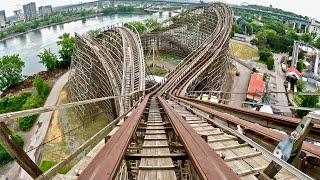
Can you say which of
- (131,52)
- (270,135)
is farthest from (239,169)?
(131,52)

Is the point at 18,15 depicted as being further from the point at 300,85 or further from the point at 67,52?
the point at 300,85

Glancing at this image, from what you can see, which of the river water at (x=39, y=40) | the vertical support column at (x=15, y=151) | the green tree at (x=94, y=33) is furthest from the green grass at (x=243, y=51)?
the vertical support column at (x=15, y=151)

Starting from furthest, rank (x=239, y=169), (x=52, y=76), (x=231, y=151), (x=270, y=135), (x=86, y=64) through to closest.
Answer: (x=52, y=76), (x=86, y=64), (x=231, y=151), (x=270, y=135), (x=239, y=169)

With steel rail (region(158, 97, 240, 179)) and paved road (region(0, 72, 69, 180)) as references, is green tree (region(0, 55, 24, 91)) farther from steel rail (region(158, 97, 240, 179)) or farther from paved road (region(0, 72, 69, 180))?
steel rail (region(158, 97, 240, 179))

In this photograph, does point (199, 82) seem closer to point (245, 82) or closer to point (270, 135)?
point (245, 82)

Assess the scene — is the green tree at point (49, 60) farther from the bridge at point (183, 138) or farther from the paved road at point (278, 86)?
the paved road at point (278, 86)

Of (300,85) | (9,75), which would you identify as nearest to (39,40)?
(9,75)
